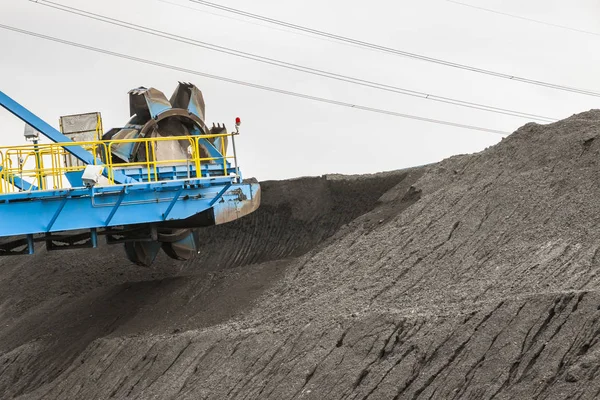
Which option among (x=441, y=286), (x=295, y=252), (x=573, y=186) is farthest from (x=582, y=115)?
(x=295, y=252)

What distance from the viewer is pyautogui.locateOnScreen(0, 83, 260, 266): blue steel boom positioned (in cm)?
1834

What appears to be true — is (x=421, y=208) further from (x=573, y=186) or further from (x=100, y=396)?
(x=100, y=396)

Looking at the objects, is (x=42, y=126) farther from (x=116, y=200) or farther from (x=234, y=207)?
(x=234, y=207)

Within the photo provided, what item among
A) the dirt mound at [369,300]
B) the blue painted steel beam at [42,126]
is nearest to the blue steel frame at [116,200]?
the blue painted steel beam at [42,126]

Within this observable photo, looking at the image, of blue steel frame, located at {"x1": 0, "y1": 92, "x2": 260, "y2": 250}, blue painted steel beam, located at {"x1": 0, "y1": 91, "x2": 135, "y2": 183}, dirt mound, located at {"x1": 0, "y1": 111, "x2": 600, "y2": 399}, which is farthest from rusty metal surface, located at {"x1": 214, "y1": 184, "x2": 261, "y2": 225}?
blue painted steel beam, located at {"x1": 0, "y1": 91, "x2": 135, "y2": 183}

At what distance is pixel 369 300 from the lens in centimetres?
1638

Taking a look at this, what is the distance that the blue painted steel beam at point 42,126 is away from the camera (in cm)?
1944

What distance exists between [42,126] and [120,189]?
211cm

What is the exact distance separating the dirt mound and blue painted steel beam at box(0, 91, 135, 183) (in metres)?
3.38

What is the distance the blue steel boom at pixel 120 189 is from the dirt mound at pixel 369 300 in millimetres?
1816

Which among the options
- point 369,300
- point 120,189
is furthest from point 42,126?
point 369,300

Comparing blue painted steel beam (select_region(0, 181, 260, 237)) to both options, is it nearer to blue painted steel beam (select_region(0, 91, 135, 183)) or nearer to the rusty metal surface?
the rusty metal surface

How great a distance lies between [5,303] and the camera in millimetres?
27500

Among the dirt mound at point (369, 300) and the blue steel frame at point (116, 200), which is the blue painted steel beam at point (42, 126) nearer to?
the blue steel frame at point (116, 200)
